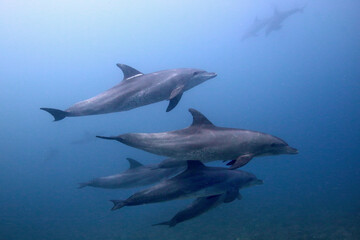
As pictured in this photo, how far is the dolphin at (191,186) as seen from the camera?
5.66 meters

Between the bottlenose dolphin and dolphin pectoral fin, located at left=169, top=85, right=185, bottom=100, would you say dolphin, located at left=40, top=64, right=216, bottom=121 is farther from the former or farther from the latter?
the bottlenose dolphin

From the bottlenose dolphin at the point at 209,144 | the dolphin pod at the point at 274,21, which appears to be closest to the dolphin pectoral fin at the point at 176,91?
the bottlenose dolphin at the point at 209,144

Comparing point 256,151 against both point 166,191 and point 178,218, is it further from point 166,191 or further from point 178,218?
point 178,218

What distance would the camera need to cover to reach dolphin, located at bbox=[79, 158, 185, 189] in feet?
31.6

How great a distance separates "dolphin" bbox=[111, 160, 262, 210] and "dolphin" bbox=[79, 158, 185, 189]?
250 cm

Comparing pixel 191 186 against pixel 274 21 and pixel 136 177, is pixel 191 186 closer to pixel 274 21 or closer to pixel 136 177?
pixel 136 177

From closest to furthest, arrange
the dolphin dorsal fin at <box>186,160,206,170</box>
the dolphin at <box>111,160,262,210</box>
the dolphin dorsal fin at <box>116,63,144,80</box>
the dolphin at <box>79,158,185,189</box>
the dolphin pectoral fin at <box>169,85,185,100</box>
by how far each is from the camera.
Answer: the dolphin at <box>111,160,262,210</box>
the dolphin dorsal fin at <box>186,160,206,170</box>
the dolphin pectoral fin at <box>169,85,185,100</box>
the dolphin dorsal fin at <box>116,63,144,80</box>
the dolphin at <box>79,158,185,189</box>

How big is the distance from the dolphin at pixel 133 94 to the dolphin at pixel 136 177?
9.79 feet

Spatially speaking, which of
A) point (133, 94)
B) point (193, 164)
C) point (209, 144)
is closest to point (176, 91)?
point (133, 94)

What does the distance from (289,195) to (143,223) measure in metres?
12.1

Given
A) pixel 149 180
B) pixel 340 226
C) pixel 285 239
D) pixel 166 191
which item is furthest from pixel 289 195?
pixel 166 191

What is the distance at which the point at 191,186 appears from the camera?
599 cm

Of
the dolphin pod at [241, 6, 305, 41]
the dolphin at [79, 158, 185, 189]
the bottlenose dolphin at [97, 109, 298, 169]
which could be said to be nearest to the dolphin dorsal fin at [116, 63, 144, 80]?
the bottlenose dolphin at [97, 109, 298, 169]

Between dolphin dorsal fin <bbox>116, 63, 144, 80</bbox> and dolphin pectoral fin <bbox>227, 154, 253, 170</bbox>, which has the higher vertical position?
dolphin dorsal fin <bbox>116, 63, 144, 80</bbox>
